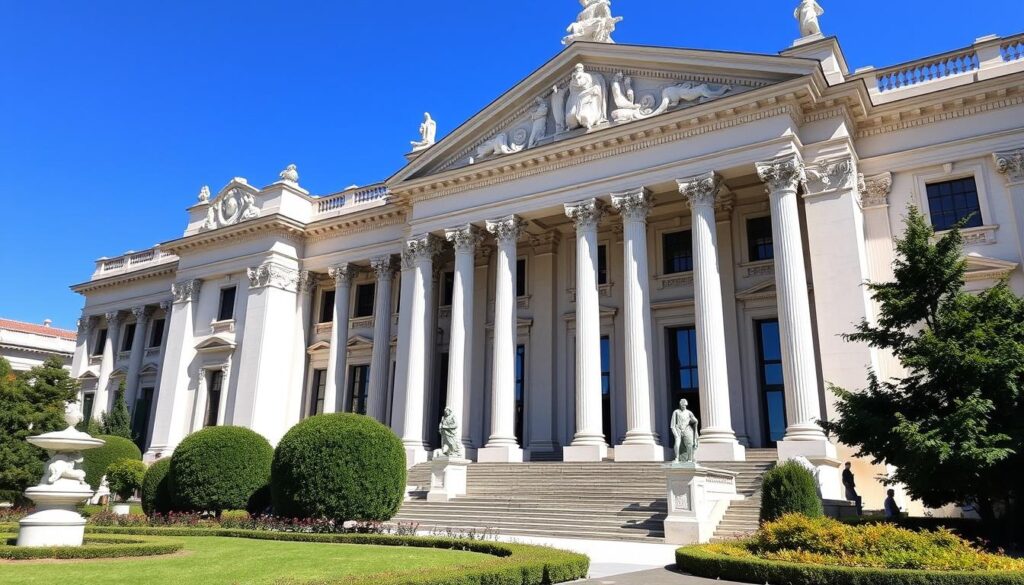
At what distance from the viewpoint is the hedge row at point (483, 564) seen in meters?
8.46

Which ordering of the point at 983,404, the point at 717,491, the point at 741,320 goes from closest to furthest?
the point at 983,404 → the point at 717,491 → the point at 741,320

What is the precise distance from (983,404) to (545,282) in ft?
60.7

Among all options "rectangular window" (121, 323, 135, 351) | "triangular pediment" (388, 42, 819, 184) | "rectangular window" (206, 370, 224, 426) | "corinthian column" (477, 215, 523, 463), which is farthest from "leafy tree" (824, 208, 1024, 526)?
"rectangular window" (121, 323, 135, 351)

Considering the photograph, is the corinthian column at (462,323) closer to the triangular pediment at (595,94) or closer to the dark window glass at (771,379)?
the triangular pediment at (595,94)

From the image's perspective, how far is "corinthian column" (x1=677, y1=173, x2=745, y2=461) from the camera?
20.9 meters

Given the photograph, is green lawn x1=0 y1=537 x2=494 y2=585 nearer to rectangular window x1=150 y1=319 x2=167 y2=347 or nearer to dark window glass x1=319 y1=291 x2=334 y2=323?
dark window glass x1=319 y1=291 x2=334 y2=323

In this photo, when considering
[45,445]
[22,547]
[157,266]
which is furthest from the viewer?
[157,266]

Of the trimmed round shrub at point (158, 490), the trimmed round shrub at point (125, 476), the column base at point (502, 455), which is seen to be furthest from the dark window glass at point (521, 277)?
the trimmed round shrub at point (125, 476)

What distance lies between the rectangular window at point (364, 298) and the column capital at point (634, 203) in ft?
48.3

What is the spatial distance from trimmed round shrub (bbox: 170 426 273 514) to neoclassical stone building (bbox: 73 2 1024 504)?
7.13m

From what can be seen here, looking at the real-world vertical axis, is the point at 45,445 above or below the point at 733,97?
Answer: below

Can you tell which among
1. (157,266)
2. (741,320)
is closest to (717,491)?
(741,320)

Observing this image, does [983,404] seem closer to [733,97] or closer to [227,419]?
[733,97]

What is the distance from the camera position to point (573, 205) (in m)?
26.2
